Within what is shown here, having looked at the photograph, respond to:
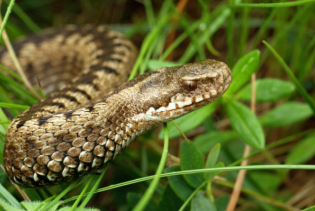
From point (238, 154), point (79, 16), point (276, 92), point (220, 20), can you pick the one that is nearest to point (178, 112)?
point (276, 92)

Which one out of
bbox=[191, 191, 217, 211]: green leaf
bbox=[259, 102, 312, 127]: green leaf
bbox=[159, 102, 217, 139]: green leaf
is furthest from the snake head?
bbox=[259, 102, 312, 127]: green leaf

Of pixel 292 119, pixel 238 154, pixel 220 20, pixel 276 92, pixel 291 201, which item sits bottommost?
pixel 291 201

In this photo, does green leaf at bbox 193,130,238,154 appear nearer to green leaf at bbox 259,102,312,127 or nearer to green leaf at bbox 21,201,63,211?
green leaf at bbox 259,102,312,127

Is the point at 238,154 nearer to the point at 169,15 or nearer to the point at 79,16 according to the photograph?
the point at 169,15

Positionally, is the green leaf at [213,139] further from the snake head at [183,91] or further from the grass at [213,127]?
the snake head at [183,91]

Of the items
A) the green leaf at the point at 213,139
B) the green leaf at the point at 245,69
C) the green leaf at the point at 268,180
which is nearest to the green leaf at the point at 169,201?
the green leaf at the point at 213,139

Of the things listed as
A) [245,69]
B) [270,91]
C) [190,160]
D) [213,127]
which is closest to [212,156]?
[190,160]
